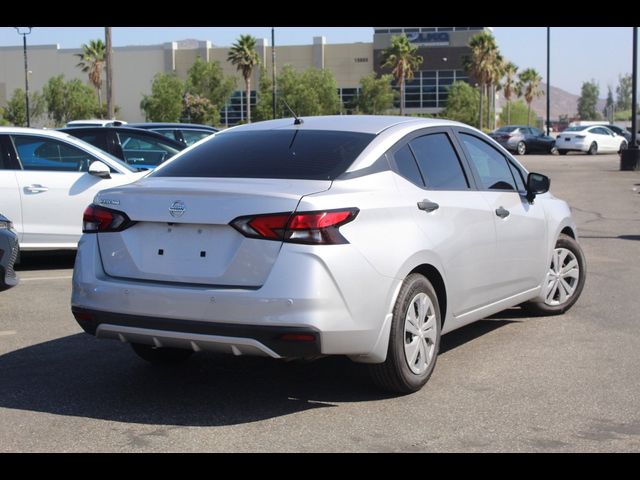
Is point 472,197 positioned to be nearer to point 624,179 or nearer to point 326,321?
point 326,321

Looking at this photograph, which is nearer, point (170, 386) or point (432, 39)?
point (170, 386)

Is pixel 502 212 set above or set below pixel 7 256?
above

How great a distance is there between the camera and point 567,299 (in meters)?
8.16

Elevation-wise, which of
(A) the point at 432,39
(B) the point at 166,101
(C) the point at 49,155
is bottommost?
(C) the point at 49,155

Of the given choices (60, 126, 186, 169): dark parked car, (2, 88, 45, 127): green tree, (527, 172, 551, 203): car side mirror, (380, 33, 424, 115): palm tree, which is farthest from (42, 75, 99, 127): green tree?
(527, 172, 551, 203): car side mirror

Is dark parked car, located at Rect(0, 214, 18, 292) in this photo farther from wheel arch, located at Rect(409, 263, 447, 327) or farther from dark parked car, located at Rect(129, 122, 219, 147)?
dark parked car, located at Rect(129, 122, 219, 147)

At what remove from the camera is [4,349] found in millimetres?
6957

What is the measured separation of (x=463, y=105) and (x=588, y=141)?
153ft

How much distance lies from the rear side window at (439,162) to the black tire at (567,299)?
5.93 ft

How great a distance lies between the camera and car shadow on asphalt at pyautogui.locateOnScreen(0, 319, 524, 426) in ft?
17.7

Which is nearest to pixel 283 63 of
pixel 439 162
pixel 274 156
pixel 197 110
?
pixel 197 110

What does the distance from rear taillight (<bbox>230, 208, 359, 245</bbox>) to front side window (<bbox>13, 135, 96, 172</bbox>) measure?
21.2 ft

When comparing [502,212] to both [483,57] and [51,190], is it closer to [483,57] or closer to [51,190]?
[51,190]
